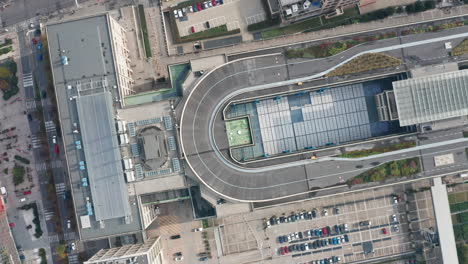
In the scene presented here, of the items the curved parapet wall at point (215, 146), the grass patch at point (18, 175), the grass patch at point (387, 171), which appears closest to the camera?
the curved parapet wall at point (215, 146)

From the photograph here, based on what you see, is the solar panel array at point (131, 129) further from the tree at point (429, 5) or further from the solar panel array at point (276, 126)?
the tree at point (429, 5)

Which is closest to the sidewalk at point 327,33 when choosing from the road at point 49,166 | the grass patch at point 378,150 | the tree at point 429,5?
the tree at point 429,5

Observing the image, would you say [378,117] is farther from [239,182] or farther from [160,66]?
[160,66]

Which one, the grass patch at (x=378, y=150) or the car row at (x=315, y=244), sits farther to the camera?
the car row at (x=315, y=244)

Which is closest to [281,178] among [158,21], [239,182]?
[239,182]

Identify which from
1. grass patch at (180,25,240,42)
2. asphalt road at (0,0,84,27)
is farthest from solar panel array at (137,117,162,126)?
asphalt road at (0,0,84,27)

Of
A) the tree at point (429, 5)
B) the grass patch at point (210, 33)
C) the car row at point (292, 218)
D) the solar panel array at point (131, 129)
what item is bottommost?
the car row at point (292, 218)

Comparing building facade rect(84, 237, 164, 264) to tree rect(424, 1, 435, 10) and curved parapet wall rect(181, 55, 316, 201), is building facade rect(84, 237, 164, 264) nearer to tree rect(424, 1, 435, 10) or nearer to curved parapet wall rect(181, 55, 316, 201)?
curved parapet wall rect(181, 55, 316, 201)

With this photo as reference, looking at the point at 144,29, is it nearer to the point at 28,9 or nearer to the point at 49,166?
the point at 28,9
